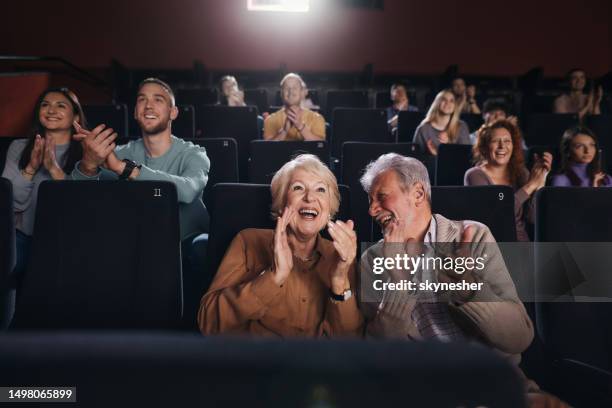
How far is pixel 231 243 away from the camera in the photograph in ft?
3.68

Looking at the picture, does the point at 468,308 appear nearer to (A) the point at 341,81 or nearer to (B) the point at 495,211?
(B) the point at 495,211

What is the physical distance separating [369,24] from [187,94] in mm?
2660

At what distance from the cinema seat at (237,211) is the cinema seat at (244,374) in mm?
1003

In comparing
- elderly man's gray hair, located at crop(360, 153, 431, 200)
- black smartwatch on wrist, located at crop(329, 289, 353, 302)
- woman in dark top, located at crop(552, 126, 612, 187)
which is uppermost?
woman in dark top, located at crop(552, 126, 612, 187)

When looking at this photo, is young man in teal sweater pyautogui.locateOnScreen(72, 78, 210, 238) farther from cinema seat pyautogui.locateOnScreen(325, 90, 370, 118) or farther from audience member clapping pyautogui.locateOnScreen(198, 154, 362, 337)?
cinema seat pyautogui.locateOnScreen(325, 90, 370, 118)

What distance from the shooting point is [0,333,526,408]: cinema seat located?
207mm

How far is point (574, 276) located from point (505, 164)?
0.86 m

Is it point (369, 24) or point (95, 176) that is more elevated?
point (369, 24)

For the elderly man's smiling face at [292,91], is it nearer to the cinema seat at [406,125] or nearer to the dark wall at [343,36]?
the cinema seat at [406,125]

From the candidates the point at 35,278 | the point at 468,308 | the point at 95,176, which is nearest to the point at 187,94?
the point at 95,176

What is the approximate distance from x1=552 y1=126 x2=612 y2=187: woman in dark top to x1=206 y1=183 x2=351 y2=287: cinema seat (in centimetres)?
117

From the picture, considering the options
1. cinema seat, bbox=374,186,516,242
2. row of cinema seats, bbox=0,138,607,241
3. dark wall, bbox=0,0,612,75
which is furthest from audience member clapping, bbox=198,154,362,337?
dark wall, bbox=0,0,612,75

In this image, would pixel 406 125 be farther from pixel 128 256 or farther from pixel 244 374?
pixel 244 374

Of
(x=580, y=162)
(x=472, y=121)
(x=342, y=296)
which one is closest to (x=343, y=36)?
(x=472, y=121)
